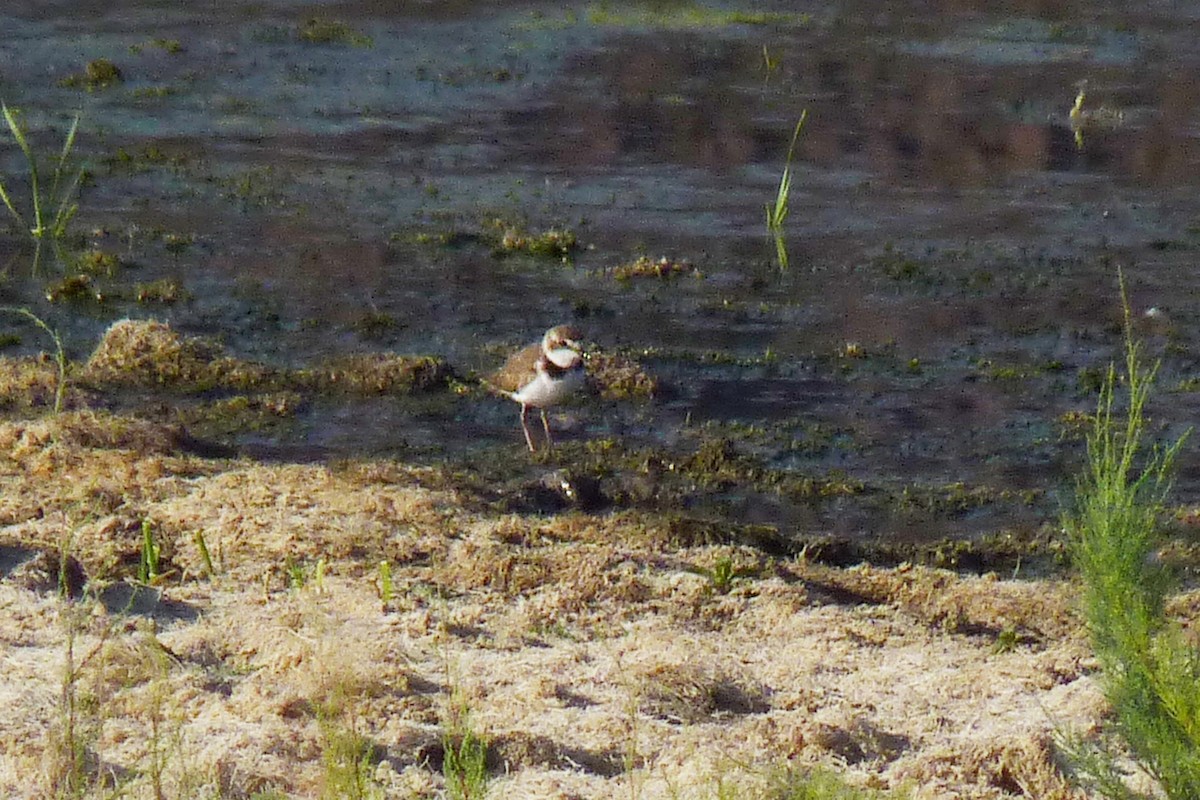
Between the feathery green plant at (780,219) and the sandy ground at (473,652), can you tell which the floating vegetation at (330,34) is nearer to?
the feathery green plant at (780,219)

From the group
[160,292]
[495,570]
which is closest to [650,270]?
[160,292]

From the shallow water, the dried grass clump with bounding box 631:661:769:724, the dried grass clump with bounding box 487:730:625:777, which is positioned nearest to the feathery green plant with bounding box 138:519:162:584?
the dried grass clump with bounding box 487:730:625:777

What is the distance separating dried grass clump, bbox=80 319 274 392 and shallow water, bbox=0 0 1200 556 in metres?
0.35

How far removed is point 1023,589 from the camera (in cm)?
629

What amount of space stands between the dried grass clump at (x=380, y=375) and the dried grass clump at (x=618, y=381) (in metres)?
0.70

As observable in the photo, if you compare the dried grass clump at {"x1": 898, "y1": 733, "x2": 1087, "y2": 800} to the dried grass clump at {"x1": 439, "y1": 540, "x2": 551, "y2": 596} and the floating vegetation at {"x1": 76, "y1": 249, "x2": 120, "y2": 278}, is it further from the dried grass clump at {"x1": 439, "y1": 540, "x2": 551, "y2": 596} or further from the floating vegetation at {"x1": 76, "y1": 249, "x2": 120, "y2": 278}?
the floating vegetation at {"x1": 76, "y1": 249, "x2": 120, "y2": 278}

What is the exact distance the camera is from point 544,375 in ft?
25.0

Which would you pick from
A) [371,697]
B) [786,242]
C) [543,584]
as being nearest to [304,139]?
[786,242]

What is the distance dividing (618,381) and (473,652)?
3.26m

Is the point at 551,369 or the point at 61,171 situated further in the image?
the point at 61,171

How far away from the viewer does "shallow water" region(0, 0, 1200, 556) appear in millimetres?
8086

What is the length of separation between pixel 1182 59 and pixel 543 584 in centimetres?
1178

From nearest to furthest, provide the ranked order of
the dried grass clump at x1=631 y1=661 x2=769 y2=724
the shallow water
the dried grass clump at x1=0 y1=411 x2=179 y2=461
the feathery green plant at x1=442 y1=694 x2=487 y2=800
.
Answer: the feathery green plant at x1=442 y1=694 x2=487 y2=800
the dried grass clump at x1=631 y1=661 x2=769 y2=724
the dried grass clump at x1=0 y1=411 x2=179 y2=461
the shallow water

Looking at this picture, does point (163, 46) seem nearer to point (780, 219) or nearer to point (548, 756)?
point (780, 219)
